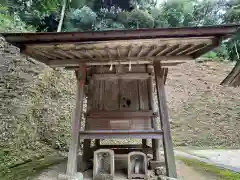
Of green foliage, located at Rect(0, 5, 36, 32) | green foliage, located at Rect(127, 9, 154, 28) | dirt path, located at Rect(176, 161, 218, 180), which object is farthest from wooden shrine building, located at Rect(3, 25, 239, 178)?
green foliage, located at Rect(127, 9, 154, 28)

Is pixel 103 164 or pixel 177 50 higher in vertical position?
pixel 177 50

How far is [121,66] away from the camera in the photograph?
15.5 feet

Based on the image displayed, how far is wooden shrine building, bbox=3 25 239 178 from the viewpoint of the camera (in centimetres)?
337

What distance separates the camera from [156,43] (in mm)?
3463

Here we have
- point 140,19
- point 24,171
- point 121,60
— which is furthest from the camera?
point 140,19

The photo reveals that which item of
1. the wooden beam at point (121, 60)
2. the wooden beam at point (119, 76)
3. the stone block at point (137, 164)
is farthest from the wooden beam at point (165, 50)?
the stone block at point (137, 164)

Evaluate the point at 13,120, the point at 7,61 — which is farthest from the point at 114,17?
the point at 13,120

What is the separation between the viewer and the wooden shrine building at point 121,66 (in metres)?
3.37

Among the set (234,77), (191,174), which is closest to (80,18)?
(234,77)

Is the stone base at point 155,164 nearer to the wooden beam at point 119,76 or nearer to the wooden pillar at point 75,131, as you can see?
the wooden pillar at point 75,131

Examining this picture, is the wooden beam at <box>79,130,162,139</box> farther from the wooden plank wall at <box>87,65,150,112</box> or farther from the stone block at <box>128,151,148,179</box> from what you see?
the wooden plank wall at <box>87,65,150,112</box>

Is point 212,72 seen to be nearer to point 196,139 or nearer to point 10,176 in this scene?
point 196,139

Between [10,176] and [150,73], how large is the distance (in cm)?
339

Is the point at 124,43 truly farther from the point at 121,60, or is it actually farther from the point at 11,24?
the point at 11,24
